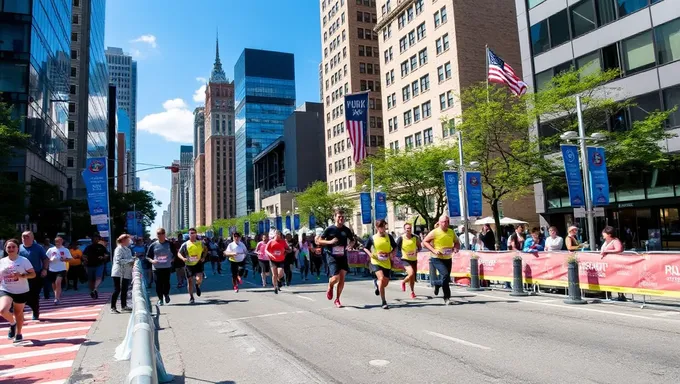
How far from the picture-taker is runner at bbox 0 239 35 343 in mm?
8703

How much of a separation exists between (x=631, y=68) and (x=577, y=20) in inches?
220

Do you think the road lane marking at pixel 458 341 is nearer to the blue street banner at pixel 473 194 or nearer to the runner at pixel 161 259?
the runner at pixel 161 259

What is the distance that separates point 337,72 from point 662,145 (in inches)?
2302

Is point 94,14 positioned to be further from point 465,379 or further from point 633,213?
point 465,379

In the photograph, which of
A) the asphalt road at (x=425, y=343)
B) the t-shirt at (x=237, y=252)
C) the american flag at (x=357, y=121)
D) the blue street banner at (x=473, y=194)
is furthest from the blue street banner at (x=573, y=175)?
the american flag at (x=357, y=121)

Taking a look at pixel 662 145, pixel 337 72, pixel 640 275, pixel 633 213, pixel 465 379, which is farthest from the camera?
pixel 337 72

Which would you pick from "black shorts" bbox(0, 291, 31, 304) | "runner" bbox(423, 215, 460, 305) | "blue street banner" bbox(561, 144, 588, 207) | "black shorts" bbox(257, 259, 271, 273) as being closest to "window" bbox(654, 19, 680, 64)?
"blue street banner" bbox(561, 144, 588, 207)

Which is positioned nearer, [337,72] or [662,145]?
[662,145]

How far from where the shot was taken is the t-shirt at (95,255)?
15766mm

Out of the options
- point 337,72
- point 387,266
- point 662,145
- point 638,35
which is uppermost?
point 337,72

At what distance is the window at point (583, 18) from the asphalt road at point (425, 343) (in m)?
26.3

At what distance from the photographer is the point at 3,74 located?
41.4 metres

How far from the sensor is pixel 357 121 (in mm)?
33969

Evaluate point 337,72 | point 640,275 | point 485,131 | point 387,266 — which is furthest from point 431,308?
point 337,72
